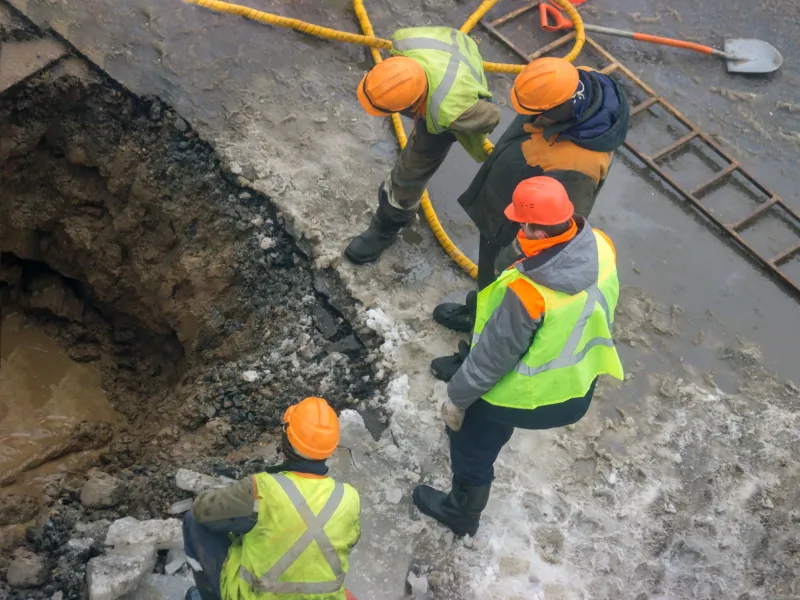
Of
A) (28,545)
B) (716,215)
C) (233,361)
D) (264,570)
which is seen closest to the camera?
(264,570)

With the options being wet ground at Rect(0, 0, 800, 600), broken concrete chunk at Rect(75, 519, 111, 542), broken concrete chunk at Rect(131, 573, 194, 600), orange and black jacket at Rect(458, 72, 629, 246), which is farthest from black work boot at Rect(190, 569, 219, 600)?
orange and black jacket at Rect(458, 72, 629, 246)

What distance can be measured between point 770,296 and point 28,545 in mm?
4855

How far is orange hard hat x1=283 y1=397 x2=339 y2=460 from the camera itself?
2908 mm

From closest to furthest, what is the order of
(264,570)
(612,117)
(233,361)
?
(264,570) < (612,117) < (233,361)

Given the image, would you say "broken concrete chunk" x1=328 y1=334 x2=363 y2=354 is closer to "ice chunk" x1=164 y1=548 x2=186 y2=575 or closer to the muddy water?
"ice chunk" x1=164 y1=548 x2=186 y2=575

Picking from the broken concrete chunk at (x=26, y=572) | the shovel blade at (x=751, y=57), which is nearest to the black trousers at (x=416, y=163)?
the broken concrete chunk at (x=26, y=572)

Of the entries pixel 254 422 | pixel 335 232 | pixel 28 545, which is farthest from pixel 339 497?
pixel 335 232

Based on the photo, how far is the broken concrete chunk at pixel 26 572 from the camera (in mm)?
3559

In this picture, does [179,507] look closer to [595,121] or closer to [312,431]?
[312,431]

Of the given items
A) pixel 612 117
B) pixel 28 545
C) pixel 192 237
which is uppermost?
pixel 612 117

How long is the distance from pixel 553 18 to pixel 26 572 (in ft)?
17.8

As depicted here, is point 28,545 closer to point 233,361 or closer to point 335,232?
point 233,361

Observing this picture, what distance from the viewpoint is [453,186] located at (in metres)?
5.28

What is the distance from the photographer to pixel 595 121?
346cm
